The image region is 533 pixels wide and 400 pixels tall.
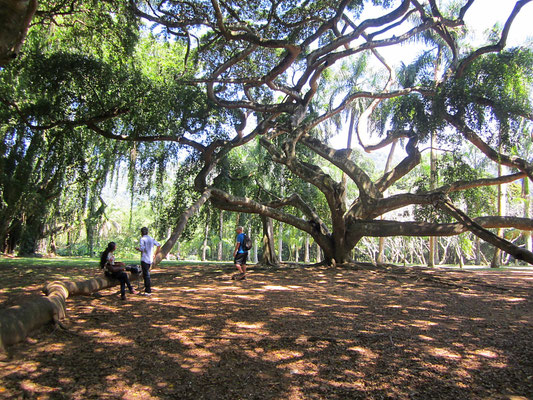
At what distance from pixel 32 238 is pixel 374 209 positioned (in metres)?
20.2

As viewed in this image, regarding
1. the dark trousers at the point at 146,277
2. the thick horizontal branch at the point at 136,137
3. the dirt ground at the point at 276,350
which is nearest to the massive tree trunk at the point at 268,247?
the thick horizontal branch at the point at 136,137

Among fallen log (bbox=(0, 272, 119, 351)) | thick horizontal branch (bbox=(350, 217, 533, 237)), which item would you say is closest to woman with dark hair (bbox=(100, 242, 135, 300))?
fallen log (bbox=(0, 272, 119, 351))

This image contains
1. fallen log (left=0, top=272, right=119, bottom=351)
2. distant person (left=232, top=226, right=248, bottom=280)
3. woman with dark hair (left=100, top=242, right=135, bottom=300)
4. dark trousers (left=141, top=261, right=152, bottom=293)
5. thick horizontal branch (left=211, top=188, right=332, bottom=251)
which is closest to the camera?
fallen log (left=0, top=272, right=119, bottom=351)

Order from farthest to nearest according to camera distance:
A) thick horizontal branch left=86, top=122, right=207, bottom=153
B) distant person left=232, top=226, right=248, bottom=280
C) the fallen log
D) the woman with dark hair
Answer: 1. thick horizontal branch left=86, top=122, right=207, bottom=153
2. distant person left=232, top=226, right=248, bottom=280
3. the woman with dark hair
4. the fallen log

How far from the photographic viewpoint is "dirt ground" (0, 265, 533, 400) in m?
3.15

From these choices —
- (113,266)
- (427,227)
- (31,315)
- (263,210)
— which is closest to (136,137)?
(263,210)

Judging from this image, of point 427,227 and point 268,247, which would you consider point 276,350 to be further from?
point 268,247

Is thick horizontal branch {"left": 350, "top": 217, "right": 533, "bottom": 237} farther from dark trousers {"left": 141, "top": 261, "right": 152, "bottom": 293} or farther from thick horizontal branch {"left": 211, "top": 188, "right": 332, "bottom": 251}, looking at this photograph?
dark trousers {"left": 141, "top": 261, "right": 152, "bottom": 293}

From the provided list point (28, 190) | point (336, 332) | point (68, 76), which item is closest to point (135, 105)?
point (68, 76)

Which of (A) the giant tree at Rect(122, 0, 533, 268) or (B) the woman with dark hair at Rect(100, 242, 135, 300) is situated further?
(A) the giant tree at Rect(122, 0, 533, 268)

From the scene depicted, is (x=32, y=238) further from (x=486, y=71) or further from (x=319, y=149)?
(x=486, y=71)

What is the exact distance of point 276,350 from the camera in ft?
13.4

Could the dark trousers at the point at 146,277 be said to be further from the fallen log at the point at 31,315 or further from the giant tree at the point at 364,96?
the giant tree at the point at 364,96

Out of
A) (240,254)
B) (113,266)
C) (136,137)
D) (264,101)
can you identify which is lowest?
(113,266)
